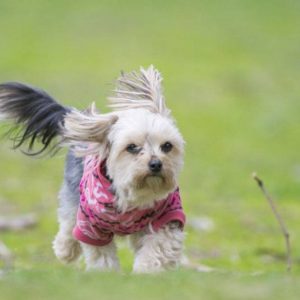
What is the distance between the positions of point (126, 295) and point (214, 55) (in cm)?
3140

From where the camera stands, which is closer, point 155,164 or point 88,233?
point 155,164

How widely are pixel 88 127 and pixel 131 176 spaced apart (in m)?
0.64

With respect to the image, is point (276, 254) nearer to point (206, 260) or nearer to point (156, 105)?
point (206, 260)

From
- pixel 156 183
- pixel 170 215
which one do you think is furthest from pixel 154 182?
pixel 170 215

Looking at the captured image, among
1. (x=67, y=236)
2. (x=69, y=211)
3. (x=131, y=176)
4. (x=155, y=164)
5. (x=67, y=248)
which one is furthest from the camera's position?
(x=67, y=248)

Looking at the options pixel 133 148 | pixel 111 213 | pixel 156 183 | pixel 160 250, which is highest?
pixel 133 148

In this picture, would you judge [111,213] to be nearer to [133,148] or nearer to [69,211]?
[133,148]

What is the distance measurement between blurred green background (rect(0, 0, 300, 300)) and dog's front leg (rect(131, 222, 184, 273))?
738 mm

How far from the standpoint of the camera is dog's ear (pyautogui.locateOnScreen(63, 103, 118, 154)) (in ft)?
30.9

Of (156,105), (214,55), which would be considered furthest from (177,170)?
(214,55)

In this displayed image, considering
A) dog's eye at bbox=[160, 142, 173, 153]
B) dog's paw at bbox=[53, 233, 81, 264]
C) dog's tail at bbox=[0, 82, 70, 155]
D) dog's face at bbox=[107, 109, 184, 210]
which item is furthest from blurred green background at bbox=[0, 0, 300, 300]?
dog's eye at bbox=[160, 142, 173, 153]

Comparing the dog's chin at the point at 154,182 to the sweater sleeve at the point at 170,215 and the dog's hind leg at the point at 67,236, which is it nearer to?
the sweater sleeve at the point at 170,215

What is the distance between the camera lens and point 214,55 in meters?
37.8

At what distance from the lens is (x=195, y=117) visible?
2880cm
